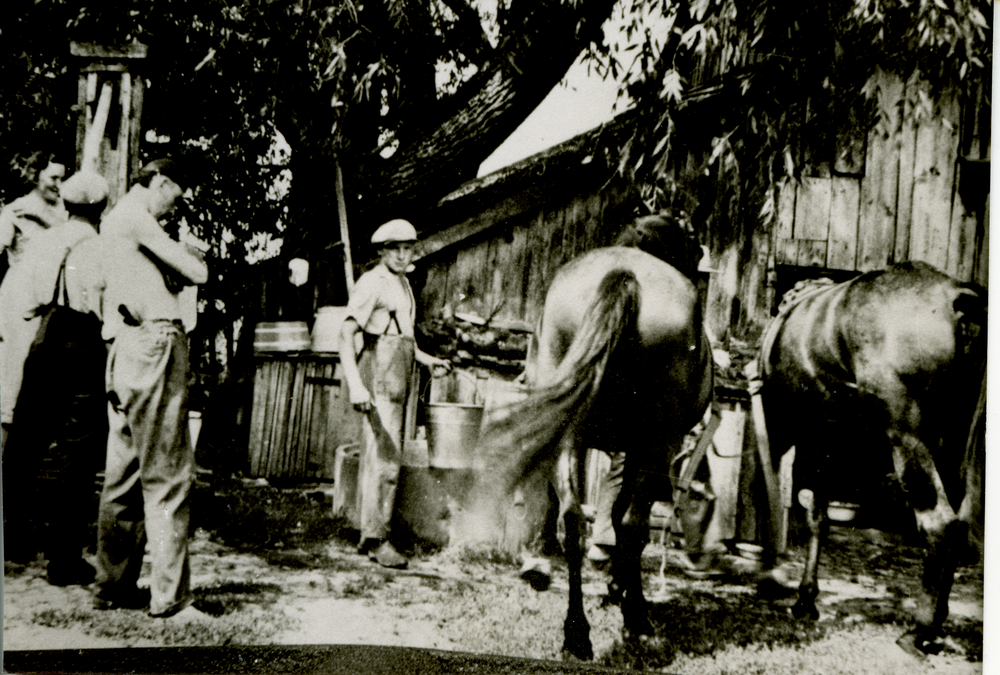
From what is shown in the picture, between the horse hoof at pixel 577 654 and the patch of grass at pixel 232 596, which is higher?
the patch of grass at pixel 232 596

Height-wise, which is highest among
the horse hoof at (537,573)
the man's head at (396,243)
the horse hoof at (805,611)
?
the man's head at (396,243)

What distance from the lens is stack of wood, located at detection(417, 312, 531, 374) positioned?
3.86 meters

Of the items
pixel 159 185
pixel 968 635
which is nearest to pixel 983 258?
pixel 968 635

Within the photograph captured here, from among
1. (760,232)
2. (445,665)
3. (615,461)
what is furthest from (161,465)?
(760,232)

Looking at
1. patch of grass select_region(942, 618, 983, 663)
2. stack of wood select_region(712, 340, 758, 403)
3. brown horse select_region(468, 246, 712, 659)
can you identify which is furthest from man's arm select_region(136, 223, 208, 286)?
patch of grass select_region(942, 618, 983, 663)

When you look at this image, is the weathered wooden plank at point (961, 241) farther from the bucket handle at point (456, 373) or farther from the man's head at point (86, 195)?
the man's head at point (86, 195)

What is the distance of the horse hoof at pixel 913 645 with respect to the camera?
3650 mm

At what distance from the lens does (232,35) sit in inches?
161

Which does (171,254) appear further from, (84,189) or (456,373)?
(456,373)

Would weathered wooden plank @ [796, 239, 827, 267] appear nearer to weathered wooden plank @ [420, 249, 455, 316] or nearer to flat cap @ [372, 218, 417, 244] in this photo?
weathered wooden plank @ [420, 249, 455, 316]

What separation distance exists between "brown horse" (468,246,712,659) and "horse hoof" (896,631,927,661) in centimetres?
114

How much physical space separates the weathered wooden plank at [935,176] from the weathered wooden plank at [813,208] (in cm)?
40

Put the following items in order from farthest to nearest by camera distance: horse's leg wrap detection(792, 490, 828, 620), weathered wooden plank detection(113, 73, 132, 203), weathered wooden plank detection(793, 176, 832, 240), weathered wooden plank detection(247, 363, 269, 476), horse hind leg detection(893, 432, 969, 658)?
weathered wooden plank detection(793, 176, 832, 240)
weathered wooden plank detection(247, 363, 269, 476)
weathered wooden plank detection(113, 73, 132, 203)
horse's leg wrap detection(792, 490, 828, 620)
horse hind leg detection(893, 432, 969, 658)

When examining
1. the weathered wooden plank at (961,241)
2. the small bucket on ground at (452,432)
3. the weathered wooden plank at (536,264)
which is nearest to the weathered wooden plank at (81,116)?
the small bucket on ground at (452,432)
